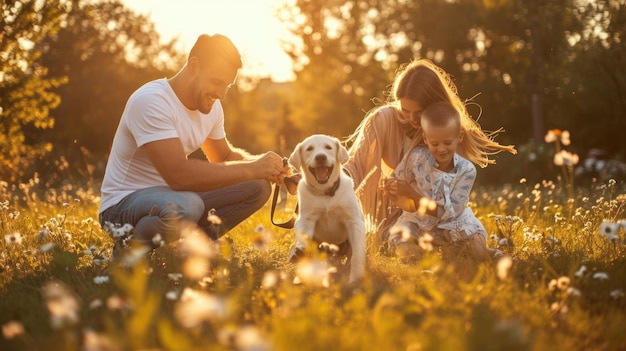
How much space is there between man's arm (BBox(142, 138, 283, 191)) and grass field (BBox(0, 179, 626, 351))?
609mm

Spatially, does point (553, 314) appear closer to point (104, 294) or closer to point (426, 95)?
point (104, 294)

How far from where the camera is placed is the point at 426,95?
6.52 m

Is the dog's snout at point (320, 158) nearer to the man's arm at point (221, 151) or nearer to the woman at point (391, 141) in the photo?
the woman at point (391, 141)

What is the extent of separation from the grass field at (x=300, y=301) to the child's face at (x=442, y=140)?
76cm

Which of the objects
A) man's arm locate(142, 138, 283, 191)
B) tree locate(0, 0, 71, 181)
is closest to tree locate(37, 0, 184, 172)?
tree locate(0, 0, 71, 181)

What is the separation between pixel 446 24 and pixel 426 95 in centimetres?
3105

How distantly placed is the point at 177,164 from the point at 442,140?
2270 mm

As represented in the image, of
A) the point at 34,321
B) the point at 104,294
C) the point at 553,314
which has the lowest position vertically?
the point at 34,321

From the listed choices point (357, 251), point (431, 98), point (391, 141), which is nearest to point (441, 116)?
point (431, 98)

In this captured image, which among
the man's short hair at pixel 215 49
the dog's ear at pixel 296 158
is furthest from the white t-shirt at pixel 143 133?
the dog's ear at pixel 296 158

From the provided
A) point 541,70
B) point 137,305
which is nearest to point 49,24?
point 137,305

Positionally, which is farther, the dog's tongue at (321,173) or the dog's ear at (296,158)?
the dog's ear at (296,158)

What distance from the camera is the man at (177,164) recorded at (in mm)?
5633

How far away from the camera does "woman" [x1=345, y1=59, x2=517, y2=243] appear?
22.0 feet
